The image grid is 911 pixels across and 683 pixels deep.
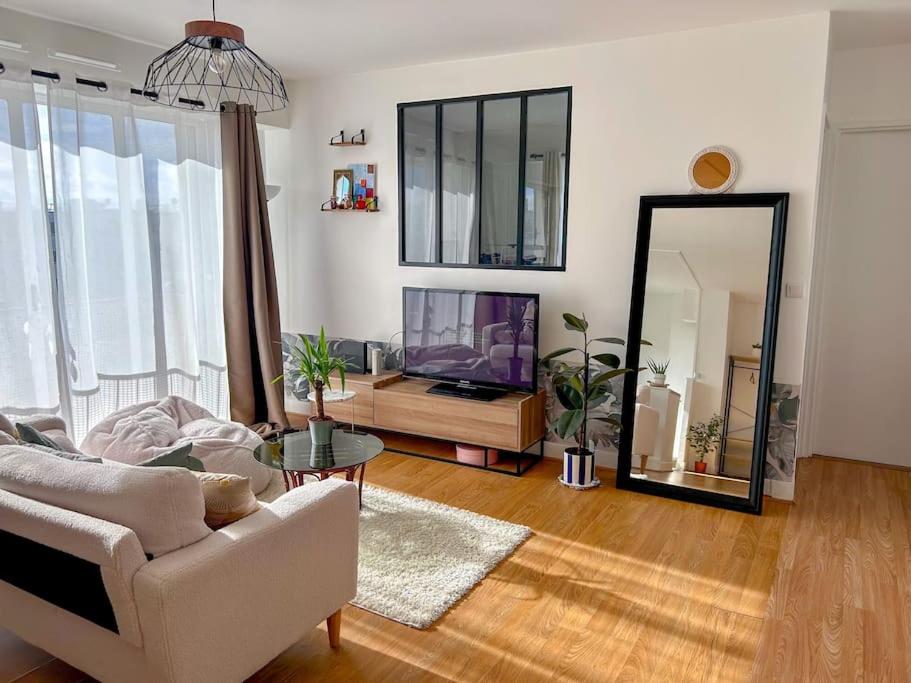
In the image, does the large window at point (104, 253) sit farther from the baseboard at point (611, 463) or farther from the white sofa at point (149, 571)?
the baseboard at point (611, 463)

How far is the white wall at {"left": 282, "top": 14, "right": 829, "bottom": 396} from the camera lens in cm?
362

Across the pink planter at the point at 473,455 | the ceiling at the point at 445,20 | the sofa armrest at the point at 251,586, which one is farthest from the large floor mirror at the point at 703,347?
the sofa armrest at the point at 251,586

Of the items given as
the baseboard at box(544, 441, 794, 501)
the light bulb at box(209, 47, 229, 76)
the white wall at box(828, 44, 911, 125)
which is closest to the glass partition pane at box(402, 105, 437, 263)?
the baseboard at box(544, 441, 794, 501)

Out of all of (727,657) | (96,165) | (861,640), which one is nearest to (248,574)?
(727,657)

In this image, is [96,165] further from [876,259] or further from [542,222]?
[876,259]

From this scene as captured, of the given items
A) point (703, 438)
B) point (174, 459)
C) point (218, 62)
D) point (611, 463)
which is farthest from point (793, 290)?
point (174, 459)

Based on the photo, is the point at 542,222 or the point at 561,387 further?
the point at 542,222

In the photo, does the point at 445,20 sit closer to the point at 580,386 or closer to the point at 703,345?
the point at 580,386

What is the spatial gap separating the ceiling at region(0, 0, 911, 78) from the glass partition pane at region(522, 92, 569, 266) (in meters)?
0.37

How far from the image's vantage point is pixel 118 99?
13.2 feet

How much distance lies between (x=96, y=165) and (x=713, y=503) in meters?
3.96

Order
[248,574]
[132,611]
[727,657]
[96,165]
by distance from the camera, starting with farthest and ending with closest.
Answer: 1. [96,165]
2. [727,657]
3. [248,574]
4. [132,611]

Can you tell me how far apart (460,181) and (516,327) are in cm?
108

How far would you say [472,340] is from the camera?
4.41m
